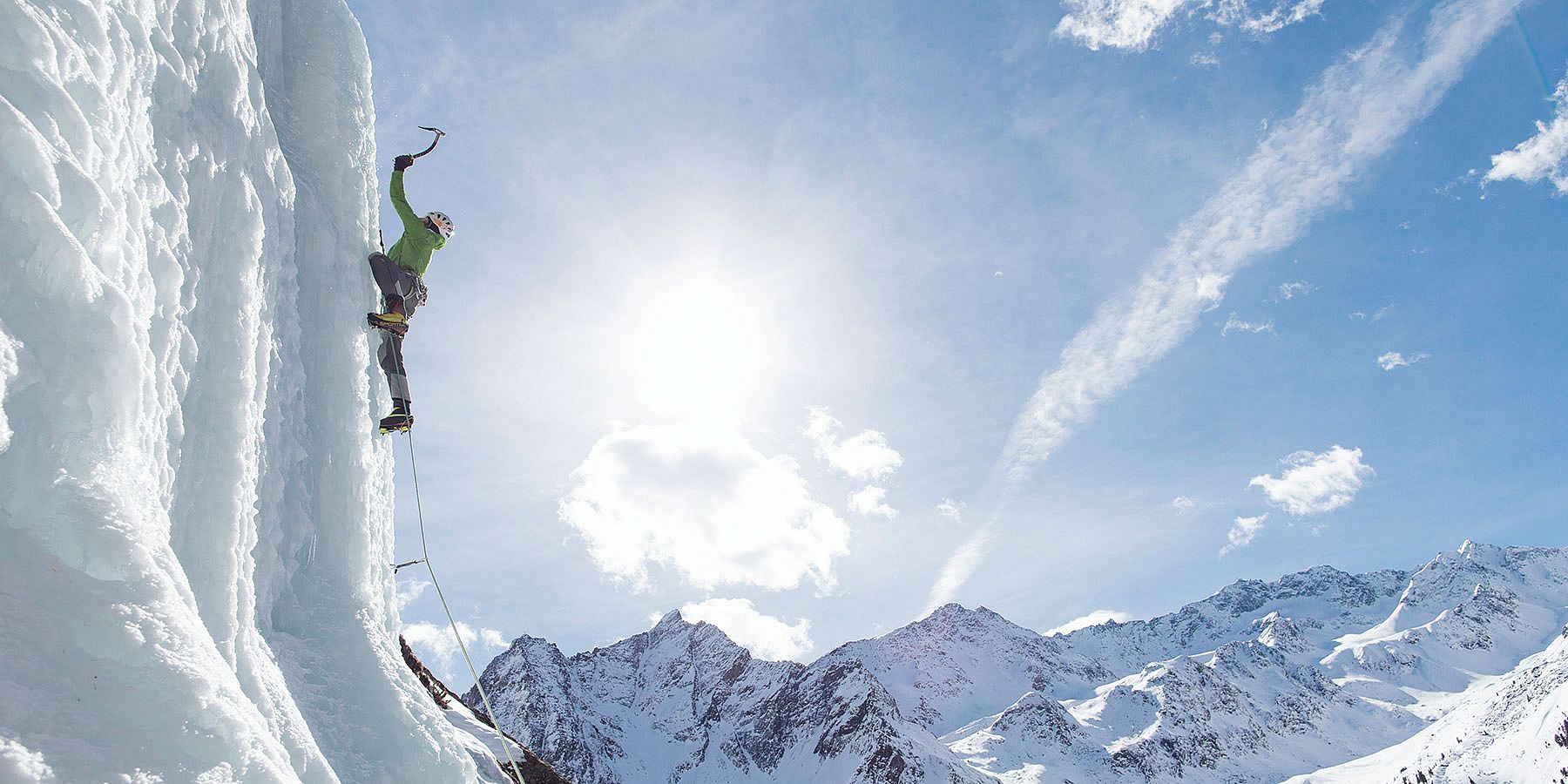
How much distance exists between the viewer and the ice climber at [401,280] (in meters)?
7.59

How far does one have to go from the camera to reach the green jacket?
831cm

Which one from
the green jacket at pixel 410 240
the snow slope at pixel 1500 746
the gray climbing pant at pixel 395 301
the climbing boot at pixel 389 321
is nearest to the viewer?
the climbing boot at pixel 389 321

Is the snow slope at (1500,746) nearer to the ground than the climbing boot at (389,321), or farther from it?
nearer to the ground

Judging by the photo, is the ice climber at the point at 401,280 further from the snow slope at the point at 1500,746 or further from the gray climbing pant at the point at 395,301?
the snow slope at the point at 1500,746

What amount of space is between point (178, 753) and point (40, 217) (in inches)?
81.6

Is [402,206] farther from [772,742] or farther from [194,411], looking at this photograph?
[772,742]

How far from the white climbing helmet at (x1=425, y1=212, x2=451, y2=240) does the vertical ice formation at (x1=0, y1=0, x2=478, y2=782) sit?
1.20 metres

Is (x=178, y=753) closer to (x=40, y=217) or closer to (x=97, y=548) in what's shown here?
(x=97, y=548)

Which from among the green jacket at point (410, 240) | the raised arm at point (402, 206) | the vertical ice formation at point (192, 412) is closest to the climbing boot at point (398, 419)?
the vertical ice formation at point (192, 412)

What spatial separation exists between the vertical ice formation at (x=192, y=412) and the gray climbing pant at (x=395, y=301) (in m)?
0.30

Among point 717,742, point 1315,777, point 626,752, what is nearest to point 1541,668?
A: point 1315,777

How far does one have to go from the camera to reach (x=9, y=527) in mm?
2586

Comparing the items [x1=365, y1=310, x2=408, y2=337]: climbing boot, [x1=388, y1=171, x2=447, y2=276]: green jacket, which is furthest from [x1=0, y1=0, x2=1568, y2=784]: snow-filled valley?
[x1=388, y1=171, x2=447, y2=276]: green jacket

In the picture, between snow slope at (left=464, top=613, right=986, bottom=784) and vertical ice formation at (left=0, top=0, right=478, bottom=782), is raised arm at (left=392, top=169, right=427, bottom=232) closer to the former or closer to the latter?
vertical ice formation at (left=0, top=0, right=478, bottom=782)
